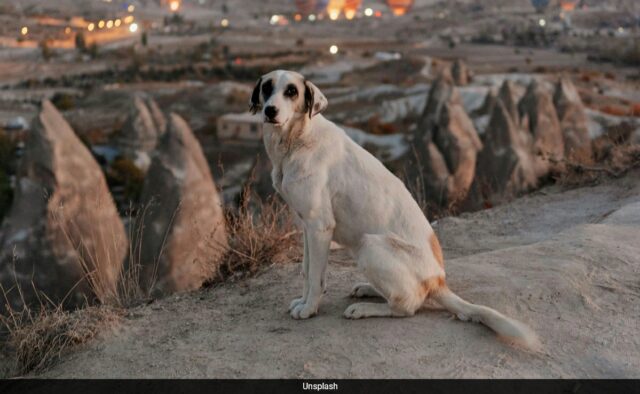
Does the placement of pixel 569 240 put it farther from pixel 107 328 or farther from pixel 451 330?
pixel 107 328

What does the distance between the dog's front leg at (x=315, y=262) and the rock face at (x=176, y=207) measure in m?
5.40

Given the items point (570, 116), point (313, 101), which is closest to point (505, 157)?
point (570, 116)

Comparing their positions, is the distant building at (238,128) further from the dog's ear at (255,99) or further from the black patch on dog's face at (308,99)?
the black patch on dog's face at (308,99)

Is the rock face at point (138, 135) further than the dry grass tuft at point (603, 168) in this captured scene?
Yes

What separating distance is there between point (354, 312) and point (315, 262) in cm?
36

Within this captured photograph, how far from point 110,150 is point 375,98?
17.6 m

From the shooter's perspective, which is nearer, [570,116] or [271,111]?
[271,111]

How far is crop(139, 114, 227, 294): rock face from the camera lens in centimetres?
1005

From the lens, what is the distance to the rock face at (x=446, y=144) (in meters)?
16.2

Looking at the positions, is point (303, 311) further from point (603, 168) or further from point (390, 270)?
point (603, 168)

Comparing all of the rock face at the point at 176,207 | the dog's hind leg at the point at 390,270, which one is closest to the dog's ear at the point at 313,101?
the dog's hind leg at the point at 390,270

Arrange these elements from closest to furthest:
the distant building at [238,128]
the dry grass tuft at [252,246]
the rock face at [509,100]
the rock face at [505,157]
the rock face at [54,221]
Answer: the dry grass tuft at [252,246] → the rock face at [54,221] → the rock face at [505,157] → the rock face at [509,100] → the distant building at [238,128]

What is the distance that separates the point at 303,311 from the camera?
431 cm
